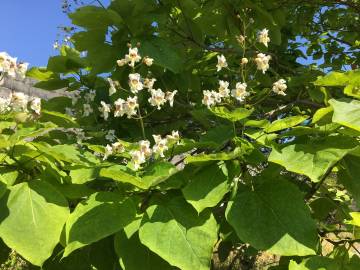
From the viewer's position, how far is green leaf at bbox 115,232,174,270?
137cm

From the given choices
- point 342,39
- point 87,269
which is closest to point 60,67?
point 87,269

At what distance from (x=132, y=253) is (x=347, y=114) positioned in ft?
2.40

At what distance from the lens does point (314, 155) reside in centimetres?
133

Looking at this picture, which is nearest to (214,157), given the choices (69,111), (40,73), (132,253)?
(132,253)

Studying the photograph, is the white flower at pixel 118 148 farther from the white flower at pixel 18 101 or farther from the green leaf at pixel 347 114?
the green leaf at pixel 347 114

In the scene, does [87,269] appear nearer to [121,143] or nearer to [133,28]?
[121,143]

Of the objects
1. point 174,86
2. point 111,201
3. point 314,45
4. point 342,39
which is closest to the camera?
point 111,201

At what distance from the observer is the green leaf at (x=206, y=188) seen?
1335 mm

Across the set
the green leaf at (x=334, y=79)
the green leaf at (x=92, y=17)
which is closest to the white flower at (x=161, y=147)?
the green leaf at (x=334, y=79)

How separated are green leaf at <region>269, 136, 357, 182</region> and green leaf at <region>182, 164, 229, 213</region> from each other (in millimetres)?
170

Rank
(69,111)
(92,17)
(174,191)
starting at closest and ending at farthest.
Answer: (174,191) → (92,17) → (69,111)

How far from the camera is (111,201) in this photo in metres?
1.37

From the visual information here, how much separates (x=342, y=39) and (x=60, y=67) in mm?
2461

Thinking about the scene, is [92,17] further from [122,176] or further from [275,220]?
[275,220]
